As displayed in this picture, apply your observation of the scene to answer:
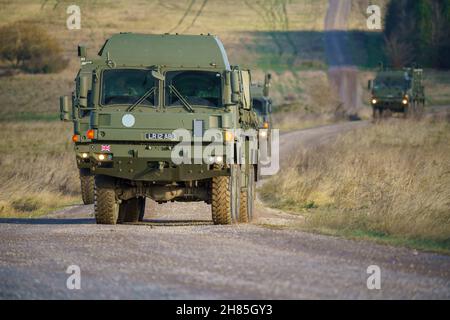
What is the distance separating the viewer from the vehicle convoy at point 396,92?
60469 millimetres

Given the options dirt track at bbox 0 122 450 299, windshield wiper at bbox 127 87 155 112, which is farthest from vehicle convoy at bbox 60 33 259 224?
dirt track at bbox 0 122 450 299

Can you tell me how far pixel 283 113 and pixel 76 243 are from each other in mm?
55625

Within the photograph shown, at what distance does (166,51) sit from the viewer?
67.8 ft

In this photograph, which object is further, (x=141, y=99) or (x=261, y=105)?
(x=261, y=105)

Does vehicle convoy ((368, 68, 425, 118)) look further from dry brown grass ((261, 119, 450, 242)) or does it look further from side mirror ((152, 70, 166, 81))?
side mirror ((152, 70, 166, 81))

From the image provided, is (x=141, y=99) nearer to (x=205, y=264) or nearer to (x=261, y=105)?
(x=205, y=264)

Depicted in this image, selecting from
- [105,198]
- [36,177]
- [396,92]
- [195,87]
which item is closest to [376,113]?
[396,92]

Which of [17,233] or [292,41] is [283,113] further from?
[17,233]

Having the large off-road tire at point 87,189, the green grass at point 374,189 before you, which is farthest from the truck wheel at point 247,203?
the large off-road tire at point 87,189

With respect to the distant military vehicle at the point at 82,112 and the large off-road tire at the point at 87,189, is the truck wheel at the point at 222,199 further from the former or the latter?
the large off-road tire at the point at 87,189

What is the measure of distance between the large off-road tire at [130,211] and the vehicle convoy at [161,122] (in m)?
1.11

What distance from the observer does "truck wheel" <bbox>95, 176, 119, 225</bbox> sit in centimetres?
2014

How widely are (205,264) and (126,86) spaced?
668 cm

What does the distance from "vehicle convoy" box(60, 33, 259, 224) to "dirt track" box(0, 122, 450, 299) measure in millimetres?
911
